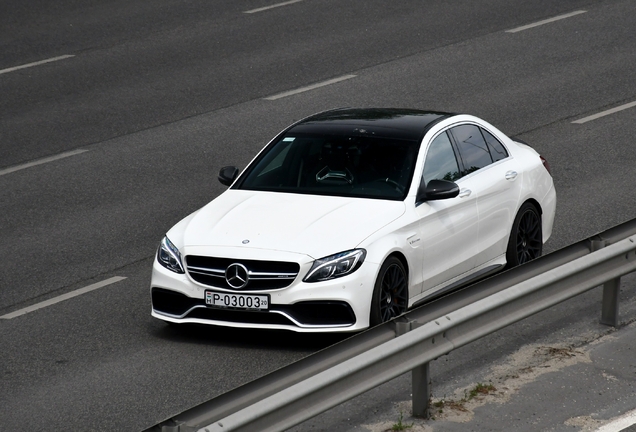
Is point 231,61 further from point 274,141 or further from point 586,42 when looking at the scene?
point 274,141

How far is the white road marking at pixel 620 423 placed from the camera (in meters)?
6.98

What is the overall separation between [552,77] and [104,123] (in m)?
6.71

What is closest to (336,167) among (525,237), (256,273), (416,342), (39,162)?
(256,273)

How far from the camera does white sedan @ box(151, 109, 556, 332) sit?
861 centimetres

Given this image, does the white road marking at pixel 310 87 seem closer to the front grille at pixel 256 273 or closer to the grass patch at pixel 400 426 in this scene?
the front grille at pixel 256 273

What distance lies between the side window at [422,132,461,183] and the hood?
63 cm

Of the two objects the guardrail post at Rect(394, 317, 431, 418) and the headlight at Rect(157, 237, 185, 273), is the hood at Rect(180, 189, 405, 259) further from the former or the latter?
the guardrail post at Rect(394, 317, 431, 418)

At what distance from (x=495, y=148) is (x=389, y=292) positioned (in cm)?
228

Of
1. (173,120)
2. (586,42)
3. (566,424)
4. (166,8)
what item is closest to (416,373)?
(566,424)

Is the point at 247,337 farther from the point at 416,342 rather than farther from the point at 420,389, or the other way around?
the point at 416,342

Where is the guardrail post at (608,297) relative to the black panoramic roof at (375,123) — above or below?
below

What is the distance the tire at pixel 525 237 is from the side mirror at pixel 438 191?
1.27m

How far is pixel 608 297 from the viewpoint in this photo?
29.0ft

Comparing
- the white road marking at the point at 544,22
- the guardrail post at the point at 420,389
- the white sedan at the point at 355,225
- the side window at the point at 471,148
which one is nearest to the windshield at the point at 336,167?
the white sedan at the point at 355,225
